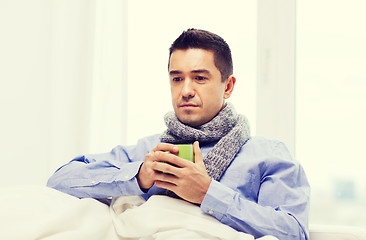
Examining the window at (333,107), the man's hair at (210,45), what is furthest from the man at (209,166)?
the window at (333,107)

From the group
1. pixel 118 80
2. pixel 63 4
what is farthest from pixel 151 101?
pixel 63 4

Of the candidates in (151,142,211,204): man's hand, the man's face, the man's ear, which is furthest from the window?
(151,142,211,204): man's hand

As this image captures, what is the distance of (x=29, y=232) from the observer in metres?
0.94

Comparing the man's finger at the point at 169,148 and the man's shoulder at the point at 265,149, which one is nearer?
the man's finger at the point at 169,148

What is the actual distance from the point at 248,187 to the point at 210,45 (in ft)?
1.54

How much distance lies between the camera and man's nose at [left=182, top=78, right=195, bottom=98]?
4.37ft

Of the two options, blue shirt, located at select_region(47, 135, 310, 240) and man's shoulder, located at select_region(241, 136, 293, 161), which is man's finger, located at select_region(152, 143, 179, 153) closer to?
blue shirt, located at select_region(47, 135, 310, 240)

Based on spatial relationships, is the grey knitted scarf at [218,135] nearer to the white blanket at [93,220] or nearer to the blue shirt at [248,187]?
the blue shirt at [248,187]

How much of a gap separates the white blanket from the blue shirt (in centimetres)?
6

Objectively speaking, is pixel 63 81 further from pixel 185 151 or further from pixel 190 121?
pixel 185 151

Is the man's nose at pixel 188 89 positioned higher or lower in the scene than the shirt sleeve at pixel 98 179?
higher

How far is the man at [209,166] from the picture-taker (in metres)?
1.10

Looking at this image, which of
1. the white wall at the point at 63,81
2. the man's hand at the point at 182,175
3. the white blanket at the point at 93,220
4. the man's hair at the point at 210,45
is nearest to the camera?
A: the white blanket at the point at 93,220

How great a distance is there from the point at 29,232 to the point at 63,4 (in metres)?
1.56
